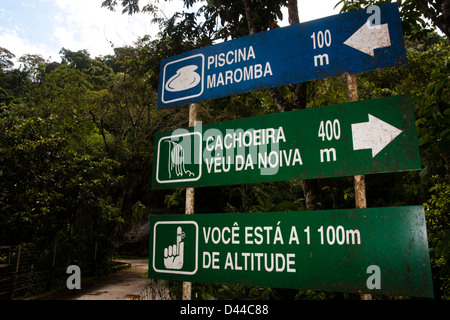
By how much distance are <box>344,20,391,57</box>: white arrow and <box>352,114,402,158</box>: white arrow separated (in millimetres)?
573

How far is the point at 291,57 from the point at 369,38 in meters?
0.56

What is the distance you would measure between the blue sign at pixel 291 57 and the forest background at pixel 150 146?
0.62 metres

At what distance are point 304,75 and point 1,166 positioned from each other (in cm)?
881

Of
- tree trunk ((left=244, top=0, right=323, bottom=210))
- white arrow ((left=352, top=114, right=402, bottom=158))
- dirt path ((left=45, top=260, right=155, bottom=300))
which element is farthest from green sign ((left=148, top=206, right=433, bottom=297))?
dirt path ((left=45, top=260, right=155, bottom=300))

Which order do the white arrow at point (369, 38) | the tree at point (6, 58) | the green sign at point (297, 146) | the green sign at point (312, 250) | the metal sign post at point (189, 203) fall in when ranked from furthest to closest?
the tree at point (6, 58)
the metal sign post at point (189, 203)
the white arrow at point (369, 38)
the green sign at point (297, 146)
the green sign at point (312, 250)

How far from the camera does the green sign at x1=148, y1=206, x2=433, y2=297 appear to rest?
162cm

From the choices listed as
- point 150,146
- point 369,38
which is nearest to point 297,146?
point 369,38

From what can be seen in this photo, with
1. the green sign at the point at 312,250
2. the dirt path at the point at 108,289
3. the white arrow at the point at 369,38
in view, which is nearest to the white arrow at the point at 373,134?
the green sign at the point at 312,250

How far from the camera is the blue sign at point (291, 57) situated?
207cm

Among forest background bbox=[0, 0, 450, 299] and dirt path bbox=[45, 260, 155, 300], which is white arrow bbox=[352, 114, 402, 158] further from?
dirt path bbox=[45, 260, 155, 300]

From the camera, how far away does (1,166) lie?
25.9 ft

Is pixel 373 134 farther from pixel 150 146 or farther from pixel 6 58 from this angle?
pixel 6 58

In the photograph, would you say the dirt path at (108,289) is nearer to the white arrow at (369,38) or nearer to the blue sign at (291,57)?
the blue sign at (291,57)

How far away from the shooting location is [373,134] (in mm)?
1820
